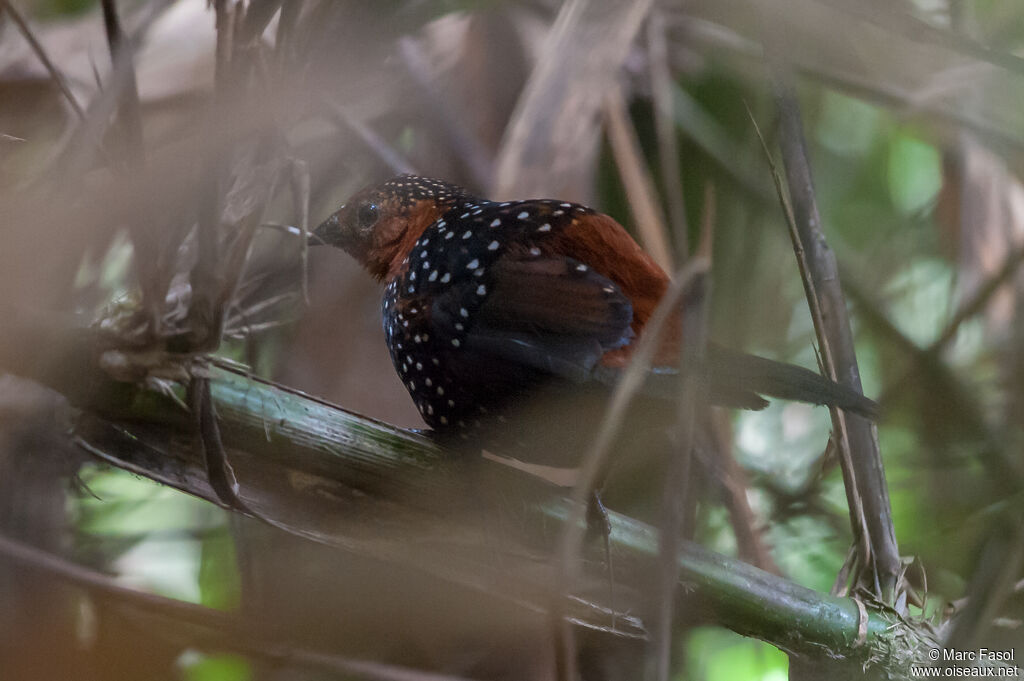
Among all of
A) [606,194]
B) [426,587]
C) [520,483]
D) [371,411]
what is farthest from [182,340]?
[606,194]

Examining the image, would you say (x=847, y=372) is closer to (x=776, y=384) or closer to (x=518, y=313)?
(x=776, y=384)

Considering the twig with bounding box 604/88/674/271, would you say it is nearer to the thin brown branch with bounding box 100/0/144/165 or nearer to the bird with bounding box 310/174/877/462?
the bird with bounding box 310/174/877/462

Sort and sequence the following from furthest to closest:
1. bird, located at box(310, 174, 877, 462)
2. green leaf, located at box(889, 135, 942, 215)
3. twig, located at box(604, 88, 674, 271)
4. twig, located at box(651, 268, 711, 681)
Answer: green leaf, located at box(889, 135, 942, 215) < twig, located at box(604, 88, 674, 271) < bird, located at box(310, 174, 877, 462) < twig, located at box(651, 268, 711, 681)

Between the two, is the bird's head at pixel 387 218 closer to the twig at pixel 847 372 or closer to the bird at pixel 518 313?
the bird at pixel 518 313

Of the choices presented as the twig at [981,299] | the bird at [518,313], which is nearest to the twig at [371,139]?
the bird at [518,313]

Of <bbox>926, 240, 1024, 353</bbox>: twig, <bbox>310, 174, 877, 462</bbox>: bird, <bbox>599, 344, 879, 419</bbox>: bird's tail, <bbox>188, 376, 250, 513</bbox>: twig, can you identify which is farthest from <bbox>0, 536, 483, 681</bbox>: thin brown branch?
<bbox>926, 240, 1024, 353</bbox>: twig

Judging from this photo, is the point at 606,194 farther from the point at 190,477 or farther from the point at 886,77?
the point at 190,477

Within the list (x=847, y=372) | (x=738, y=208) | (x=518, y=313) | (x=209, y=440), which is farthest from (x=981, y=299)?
(x=209, y=440)
